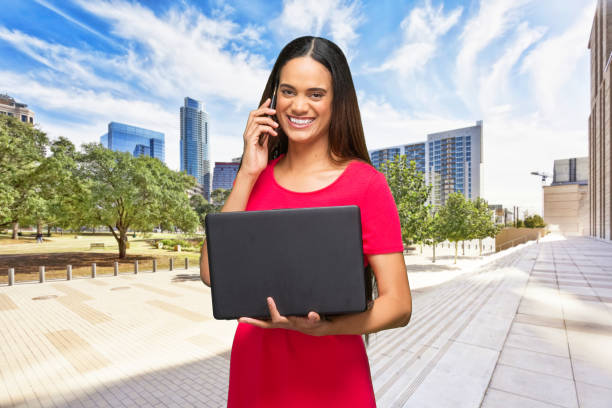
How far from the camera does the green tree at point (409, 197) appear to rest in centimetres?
1756

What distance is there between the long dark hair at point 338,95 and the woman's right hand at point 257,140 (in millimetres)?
119

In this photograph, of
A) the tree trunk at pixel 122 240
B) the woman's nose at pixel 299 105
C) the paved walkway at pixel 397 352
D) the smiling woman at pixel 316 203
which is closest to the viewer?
the smiling woman at pixel 316 203

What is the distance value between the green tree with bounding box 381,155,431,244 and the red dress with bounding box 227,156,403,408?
16.9m

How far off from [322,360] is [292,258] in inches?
17.9

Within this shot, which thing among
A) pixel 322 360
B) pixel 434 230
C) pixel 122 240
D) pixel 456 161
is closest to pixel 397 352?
pixel 322 360

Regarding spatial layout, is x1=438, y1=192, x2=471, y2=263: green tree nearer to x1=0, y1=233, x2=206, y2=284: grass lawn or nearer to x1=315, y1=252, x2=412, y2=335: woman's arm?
x1=0, y1=233, x2=206, y2=284: grass lawn

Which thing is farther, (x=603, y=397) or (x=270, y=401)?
(x=603, y=397)

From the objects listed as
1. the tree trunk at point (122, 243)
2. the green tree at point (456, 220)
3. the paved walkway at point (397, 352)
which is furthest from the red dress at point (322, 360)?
the green tree at point (456, 220)

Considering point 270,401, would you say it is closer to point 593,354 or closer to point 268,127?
point 268,127

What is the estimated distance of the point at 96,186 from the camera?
1798cm

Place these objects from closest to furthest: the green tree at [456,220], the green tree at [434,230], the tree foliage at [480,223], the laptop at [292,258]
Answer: the laptop at [292,258] → the green tree at [434,230] → the green tree at [456,220] → the tree foliage at [480,223]

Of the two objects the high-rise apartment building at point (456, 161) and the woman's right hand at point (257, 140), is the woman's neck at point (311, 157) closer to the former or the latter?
the woman's right hand at point (257, 140)

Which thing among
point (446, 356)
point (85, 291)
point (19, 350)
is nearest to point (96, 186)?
point (85, 291)

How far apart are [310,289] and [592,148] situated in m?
59.8
